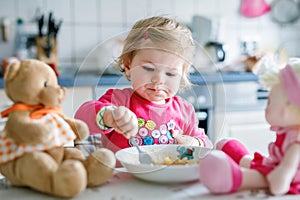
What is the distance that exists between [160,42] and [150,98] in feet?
0.49

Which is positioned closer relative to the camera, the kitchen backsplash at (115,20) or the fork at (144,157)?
the fork at (144,157)

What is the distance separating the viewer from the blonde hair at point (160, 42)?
87 centimetres

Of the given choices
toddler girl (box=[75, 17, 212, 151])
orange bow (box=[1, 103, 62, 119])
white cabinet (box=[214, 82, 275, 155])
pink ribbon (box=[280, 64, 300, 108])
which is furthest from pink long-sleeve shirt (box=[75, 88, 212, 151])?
white cabinet (box=[214, 82, 275, 155])

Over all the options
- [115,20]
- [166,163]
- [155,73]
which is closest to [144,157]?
[166,163]

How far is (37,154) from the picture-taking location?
704mm

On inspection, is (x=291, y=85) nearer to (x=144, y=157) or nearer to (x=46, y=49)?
(x=144, y=157)

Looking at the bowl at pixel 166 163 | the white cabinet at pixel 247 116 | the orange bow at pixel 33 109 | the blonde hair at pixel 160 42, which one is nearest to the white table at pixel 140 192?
the bowl at pixel 166 163

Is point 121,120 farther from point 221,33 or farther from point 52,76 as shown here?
point 221,33

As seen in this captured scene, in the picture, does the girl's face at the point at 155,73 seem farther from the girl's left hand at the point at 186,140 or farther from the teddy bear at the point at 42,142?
the teddy bear at the point at 42,142

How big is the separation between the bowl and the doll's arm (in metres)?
0.12

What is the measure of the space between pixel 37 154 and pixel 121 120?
0.16m

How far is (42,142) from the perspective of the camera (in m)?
0.70

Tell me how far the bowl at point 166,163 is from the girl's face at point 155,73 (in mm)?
121

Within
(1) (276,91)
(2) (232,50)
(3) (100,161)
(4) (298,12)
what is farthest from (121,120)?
(4) (298,12)
